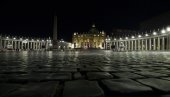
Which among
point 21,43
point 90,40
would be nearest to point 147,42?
point 90,40

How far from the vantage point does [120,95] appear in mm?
2076

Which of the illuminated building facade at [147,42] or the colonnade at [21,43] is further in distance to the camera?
the colonnade at [21,43]

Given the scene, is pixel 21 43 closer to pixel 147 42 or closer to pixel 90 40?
pixel 90 40

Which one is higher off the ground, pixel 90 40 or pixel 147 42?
pixel 90 40

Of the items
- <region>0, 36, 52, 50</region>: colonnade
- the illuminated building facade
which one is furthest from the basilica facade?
<region>0, 36, 52, 50</region>: colonnade

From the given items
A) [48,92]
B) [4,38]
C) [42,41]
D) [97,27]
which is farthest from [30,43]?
[48,92]

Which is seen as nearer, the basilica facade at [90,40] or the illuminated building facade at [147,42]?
the illuminated building facade at [147,42]

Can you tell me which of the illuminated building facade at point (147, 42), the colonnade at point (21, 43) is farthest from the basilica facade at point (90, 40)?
the colonnade at point (21, 43)

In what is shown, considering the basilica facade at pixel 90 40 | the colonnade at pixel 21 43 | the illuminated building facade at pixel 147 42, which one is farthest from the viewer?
the basilica facade at pixel 90 40

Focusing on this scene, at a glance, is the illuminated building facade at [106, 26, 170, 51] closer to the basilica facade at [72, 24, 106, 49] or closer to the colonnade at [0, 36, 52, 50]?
the basilica facade at [72, 24, 106, 49]

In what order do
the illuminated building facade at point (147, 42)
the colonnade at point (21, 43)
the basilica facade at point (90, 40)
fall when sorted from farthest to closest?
the basilica facade at point (90, 40)
the colonnade at point (21, 43)
the illuminated building facade at point (147, 42)

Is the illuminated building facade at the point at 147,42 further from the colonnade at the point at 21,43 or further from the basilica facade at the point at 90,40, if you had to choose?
the colonnade at the point at 21,43

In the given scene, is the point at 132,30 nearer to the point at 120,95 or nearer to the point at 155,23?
the point at 155,23

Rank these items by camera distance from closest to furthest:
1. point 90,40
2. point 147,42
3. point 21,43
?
point 147,42, point 21,43, point 90,40
